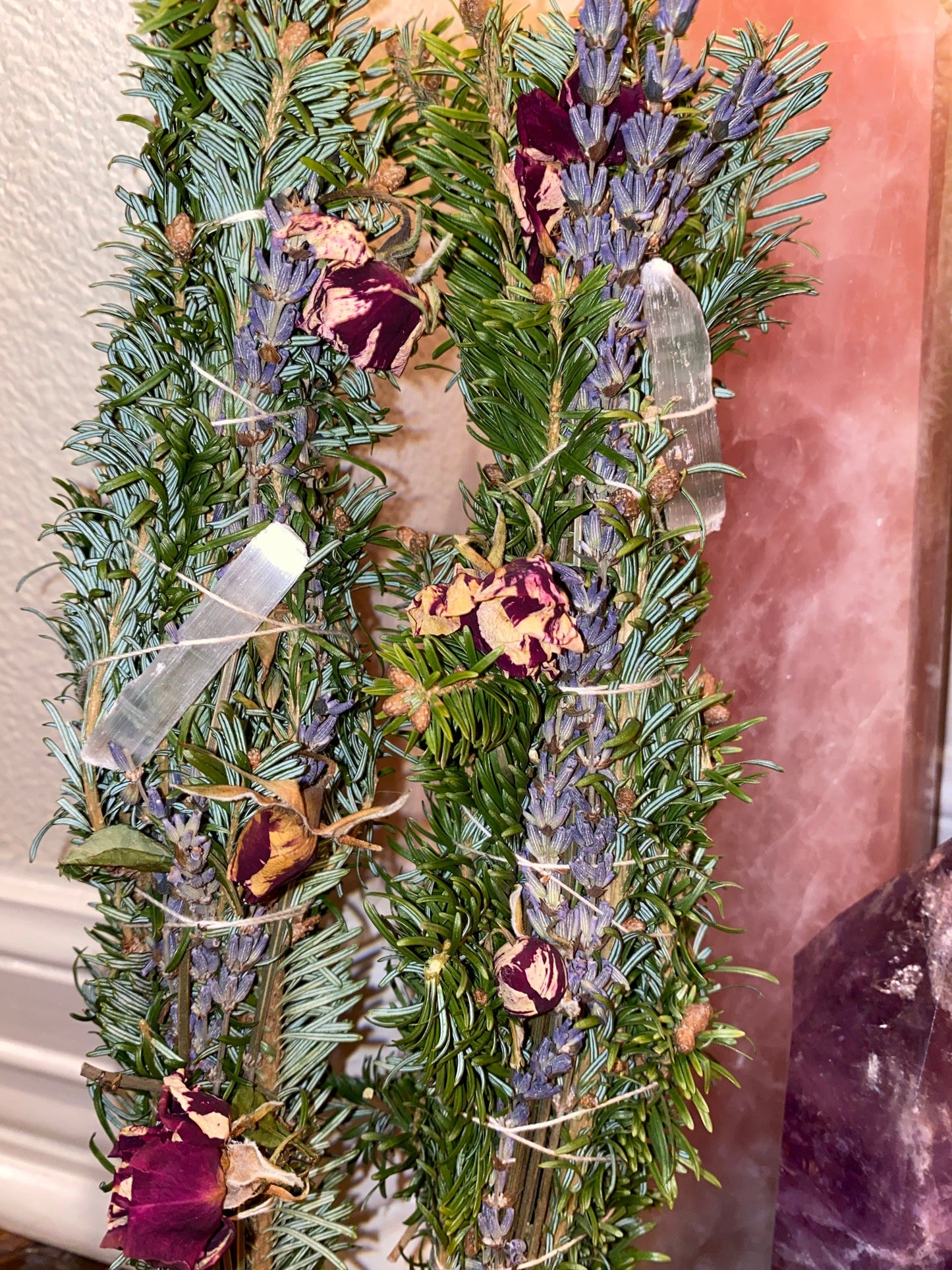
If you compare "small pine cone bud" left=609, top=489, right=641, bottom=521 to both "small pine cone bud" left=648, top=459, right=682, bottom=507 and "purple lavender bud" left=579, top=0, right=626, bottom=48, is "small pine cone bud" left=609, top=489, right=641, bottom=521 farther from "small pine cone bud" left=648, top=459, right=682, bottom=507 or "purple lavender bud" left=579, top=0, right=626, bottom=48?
"purple lavender bud" left=579, top=0, right=626, bottom=48

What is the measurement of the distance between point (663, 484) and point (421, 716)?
0.40 ft

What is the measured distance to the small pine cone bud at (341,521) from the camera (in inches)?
17.3

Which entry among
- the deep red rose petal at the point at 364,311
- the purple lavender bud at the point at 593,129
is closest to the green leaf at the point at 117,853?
the deep red rose petal at the point at 364,311

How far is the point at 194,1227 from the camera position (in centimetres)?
38

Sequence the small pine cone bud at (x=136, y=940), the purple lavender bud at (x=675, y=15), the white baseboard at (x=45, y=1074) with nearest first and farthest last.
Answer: the purple lavender bud at (x=675, y=15), the small pine cone bud at (x=136, y=940), the white baseboard at (x=45, y=1074)

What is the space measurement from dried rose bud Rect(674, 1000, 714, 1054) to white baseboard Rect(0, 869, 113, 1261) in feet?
1.10

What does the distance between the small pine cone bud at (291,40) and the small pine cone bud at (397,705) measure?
25 cm

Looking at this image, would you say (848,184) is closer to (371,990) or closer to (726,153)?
(726,153)

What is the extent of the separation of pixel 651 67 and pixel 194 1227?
0.45 meters

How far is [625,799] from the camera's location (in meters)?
0.38

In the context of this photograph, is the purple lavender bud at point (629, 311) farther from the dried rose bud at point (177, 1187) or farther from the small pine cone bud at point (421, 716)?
the dried rose bud at point (177, 1187)

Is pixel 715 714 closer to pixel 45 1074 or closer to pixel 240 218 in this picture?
pixel 240 218

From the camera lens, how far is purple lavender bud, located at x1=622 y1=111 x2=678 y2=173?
35 cm

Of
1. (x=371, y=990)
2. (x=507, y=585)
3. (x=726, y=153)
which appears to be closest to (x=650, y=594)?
(x=507, y=585)
